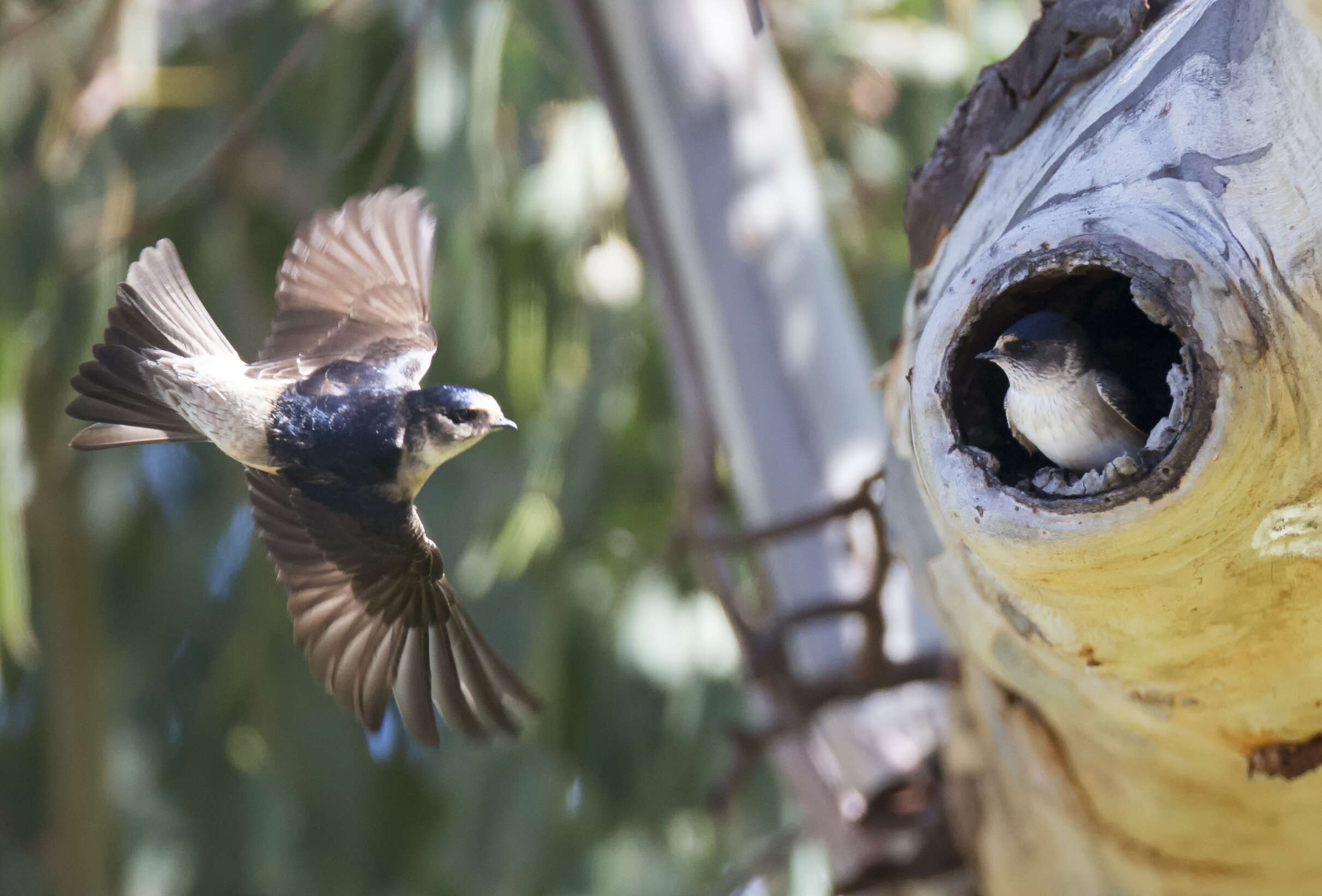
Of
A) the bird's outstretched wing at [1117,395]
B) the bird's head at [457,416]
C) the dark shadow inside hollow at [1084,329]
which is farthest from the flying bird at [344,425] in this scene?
the bird's outstretched wing at [1117,395]

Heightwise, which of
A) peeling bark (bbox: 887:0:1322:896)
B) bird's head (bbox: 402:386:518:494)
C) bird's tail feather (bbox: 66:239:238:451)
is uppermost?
bird's tail feather (bbox: 66:239:238:451)

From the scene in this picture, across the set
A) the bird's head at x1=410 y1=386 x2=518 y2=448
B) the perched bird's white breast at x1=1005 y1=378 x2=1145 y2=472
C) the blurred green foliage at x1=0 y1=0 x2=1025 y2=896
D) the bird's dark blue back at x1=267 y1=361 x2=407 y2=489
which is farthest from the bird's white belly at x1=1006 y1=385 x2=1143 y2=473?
the blurred green foliage at x1=0 y1=0 x2=1025 y2=896

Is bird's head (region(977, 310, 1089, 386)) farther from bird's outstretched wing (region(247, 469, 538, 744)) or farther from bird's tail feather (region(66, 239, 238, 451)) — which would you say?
bird's tail feather (region(66, 239, 238, 451))

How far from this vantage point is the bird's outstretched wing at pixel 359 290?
4.51ft

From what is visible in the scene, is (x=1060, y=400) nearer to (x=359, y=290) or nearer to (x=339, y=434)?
(x=339, y=434)

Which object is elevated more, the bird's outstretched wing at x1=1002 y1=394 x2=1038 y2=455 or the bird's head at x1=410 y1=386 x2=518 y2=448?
the bird's head at x1=410 y1=386 x2=518 y2=448

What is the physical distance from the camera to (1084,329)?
1.24 metres

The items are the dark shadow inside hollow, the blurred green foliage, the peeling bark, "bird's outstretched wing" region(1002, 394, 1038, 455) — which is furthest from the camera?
the blurred green foliage

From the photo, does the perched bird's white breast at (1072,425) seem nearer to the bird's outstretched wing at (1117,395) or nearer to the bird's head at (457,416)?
the bird's outstretched wing at (1117,395)

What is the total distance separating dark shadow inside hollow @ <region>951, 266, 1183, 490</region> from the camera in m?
1.01

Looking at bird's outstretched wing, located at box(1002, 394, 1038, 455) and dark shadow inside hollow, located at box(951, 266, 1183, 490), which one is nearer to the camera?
dark shadow inside hollow, located at box(951, 266, 1183, 490)

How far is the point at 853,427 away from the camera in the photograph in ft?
6.88

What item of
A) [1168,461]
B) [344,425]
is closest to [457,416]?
[344,425]

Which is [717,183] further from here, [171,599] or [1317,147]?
[171,599]
